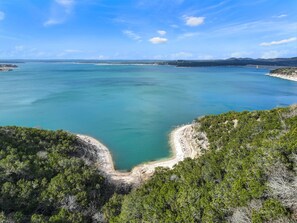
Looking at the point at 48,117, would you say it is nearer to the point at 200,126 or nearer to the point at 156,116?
the point at 156,116

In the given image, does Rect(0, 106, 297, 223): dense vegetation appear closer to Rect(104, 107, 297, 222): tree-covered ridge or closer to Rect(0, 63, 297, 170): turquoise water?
Rect(104, 107, 297, 222): tree-covered ridge

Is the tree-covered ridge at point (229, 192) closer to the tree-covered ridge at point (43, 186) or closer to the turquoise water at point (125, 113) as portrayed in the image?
the tree-covered ridge at point (43, 186)

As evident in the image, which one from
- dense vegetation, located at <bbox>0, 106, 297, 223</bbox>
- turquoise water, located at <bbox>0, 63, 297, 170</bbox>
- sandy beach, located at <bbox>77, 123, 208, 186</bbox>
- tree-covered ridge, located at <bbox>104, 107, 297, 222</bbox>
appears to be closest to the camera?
tree-covered ridge, located at <bbox>104, 107, 297, 222</bbox>

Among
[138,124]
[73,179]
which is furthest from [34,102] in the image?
[73,179]

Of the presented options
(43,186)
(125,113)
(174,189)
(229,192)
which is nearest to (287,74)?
(125,113)

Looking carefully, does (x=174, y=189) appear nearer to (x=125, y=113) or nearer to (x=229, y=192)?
(x=229, y=192)

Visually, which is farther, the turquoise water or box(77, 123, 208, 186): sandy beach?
the turquoise water

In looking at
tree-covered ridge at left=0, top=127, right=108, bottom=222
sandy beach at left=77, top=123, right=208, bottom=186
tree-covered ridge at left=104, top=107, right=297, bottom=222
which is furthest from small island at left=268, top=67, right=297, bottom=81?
tree-covered ridge at left=0, top=127, right=108, bottom=222
